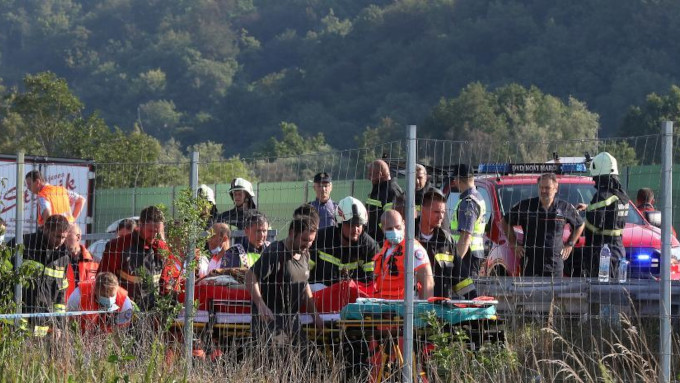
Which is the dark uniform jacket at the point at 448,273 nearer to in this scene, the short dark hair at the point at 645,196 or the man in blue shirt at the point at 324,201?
the man in blue shirt at the point at 324,201

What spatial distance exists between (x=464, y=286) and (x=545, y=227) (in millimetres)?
1716

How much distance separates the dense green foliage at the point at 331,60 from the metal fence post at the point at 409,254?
56478 millimetres

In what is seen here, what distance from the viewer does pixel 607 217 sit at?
1144 cm

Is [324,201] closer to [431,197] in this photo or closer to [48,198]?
[431,197]

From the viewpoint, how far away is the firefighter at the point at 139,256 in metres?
9.99

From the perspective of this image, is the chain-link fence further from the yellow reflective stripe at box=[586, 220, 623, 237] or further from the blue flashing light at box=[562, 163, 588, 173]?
the blue flashing light at box=[562, 163, 588, 173]

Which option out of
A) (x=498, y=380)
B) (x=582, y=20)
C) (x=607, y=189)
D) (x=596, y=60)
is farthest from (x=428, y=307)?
(x=582, y=20)

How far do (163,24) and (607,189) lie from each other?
142308 millimetres

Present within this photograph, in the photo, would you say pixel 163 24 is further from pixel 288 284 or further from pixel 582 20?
pixel 288 284

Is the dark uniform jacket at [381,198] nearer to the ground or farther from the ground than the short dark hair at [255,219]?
farther from the ground

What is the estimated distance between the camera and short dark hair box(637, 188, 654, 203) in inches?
580

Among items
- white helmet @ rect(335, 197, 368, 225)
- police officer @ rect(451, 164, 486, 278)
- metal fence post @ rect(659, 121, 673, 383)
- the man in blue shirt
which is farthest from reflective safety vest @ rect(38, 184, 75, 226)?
metal fence post @ rect(659, 121, 673, 383)

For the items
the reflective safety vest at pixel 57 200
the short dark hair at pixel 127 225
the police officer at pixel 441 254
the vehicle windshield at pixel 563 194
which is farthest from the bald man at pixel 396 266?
the reflective safety vest at pixel 57 200

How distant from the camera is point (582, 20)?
105812 millimetres
